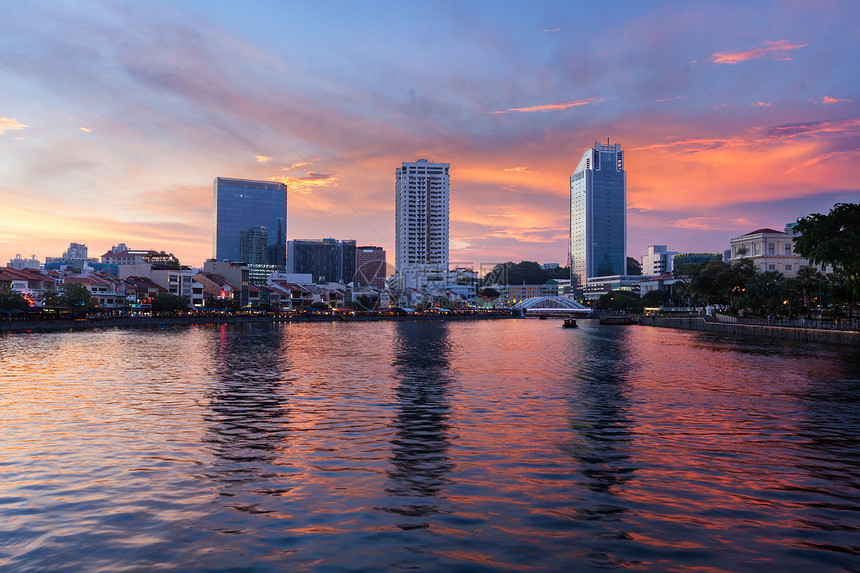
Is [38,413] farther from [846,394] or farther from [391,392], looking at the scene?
[846,394]

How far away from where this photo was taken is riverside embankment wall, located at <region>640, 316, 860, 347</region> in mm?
73950

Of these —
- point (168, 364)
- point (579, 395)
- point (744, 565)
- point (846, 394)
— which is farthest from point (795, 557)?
point (168, 364)

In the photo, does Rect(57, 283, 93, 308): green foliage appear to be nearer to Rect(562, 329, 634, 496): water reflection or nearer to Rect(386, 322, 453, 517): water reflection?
Rect(386, 322, 453, 517): water reflection

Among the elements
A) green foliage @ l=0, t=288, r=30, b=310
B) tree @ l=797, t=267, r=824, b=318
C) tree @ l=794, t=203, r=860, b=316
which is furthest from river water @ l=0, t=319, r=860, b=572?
green foliage @ l=0, t=288, r=30, b=310

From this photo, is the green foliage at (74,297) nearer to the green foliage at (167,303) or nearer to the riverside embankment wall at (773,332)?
the green foliage at (167,303)

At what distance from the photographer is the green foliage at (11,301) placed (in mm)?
98812

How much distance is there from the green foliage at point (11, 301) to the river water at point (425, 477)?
7910 centimetres

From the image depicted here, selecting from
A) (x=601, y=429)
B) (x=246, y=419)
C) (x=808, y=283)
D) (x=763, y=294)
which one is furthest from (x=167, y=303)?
(x=601, y=429)

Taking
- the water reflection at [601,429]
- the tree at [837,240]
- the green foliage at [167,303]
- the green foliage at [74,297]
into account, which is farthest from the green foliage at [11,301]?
the tree at [837,240]

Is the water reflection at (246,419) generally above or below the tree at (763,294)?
below

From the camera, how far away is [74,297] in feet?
372

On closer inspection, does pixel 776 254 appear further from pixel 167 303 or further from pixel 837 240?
pixel 167 303

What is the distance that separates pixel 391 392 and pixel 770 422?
18029 mm

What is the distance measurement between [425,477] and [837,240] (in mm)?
67397
